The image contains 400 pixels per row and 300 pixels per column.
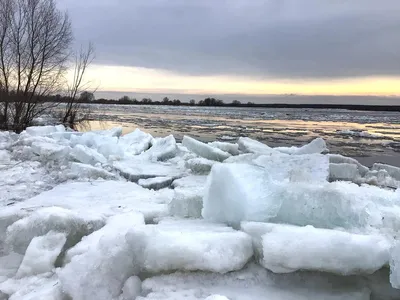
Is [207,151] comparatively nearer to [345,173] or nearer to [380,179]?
→ [345,173]

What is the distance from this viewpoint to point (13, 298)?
6.96ft

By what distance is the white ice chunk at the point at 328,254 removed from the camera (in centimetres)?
194

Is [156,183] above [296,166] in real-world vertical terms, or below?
below

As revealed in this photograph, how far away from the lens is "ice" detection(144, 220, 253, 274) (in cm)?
201

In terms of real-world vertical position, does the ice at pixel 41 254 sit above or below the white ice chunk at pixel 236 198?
below

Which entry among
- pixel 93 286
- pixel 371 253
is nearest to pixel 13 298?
pixel 93 286

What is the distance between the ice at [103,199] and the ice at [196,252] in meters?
1.02

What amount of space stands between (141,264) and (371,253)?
1.26 m

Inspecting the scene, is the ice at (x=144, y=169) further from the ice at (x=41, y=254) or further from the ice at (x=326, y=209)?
the ice at (x=326, y=209)

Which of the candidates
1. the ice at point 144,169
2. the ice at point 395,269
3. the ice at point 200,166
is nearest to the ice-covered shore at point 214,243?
the ice at point 395,269

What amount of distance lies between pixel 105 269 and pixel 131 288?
21 cm

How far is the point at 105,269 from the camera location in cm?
210

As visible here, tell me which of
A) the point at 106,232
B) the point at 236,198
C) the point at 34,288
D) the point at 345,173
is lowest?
the point at 34,288

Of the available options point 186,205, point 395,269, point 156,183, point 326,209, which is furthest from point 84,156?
point 395,269
